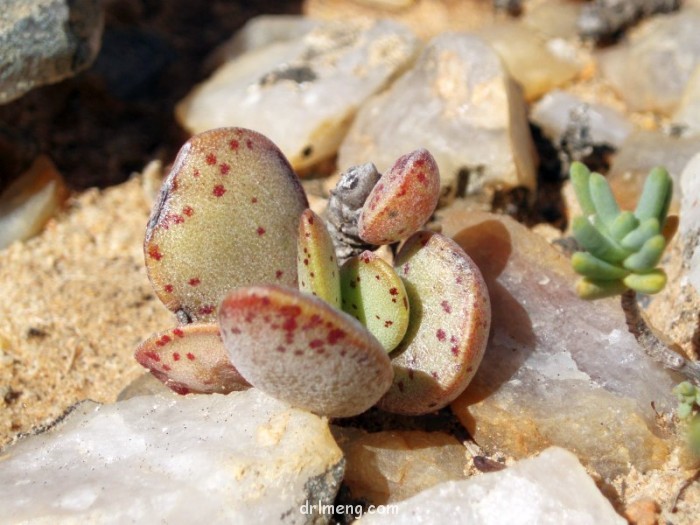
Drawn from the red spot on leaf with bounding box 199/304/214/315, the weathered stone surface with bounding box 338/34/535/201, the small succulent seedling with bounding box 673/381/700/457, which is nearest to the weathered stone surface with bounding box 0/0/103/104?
the weathered stone surface with bounding box 338/34/535/201

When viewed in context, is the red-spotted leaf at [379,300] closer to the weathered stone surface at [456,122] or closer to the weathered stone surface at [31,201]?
the weathered stone surface at [456,122]

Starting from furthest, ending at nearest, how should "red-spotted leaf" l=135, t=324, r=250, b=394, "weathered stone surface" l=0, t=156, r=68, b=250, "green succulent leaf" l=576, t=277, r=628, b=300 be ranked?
1. "weathered stone surface" l=0, t=156, r=68, b=250
2. "red-spotted leaf" l=135, t=324, r=250, b=394
3. "green succulent leaf" l=576, t=277, r=628, b=300

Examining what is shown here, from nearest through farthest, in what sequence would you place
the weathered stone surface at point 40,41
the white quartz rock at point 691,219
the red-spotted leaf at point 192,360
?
the red-spotted leaf at point 192,360 → the white quartz rock at point 691,219 → the weathered stone surface at point 40,41

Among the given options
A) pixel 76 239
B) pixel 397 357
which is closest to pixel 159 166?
pixel 76 239

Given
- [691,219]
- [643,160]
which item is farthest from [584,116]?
[691,219]

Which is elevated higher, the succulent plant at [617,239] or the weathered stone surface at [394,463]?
the succulent plant at [617,239]

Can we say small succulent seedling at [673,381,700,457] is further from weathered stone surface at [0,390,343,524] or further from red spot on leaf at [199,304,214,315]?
red spot on leaf at [199,304,214,315]

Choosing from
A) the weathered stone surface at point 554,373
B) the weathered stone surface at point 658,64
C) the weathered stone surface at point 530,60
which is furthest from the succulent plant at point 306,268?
the weathered stone surface at point 658,64
